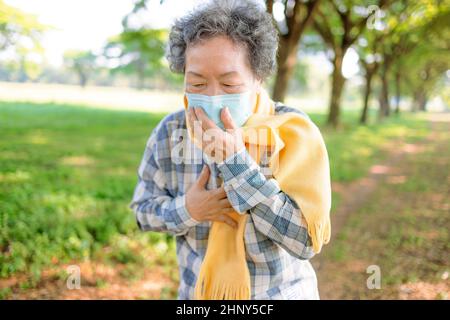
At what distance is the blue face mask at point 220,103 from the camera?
1.42m

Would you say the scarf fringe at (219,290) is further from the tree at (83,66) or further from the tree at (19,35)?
the tree at (83,66)

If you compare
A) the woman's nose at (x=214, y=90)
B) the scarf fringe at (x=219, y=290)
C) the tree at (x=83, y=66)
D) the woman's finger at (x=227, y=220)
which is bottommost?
the scarf fringe at (x=219, y=290)

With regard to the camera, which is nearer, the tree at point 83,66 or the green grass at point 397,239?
the green grass at point 397,239

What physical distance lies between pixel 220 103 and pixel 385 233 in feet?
14.5

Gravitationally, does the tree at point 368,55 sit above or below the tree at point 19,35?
above

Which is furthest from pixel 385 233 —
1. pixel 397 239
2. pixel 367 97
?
pixel 367 97

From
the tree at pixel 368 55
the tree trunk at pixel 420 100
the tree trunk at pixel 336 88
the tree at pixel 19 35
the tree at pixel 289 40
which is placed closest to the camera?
the tree at pixel 19 35

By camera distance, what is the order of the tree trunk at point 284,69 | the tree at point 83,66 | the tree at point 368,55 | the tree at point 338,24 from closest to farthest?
the tree trunk at point 284,69, the tree at point 338,24, the tree at point 368,55, the tree at point 83,66

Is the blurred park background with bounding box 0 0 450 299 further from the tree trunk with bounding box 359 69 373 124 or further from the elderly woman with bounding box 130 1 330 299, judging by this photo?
the tree trunk with bounding box 359 69 373 124

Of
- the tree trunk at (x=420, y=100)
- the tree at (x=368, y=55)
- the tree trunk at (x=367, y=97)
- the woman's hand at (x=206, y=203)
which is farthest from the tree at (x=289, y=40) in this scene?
the tree trunk at (x=420, y=100)

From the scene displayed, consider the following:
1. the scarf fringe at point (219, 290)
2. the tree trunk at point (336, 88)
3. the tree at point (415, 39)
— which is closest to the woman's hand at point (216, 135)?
the scarf fringe at point (219, 290)

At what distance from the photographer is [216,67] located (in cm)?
138

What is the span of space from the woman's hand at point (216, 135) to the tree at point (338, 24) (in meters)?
12.4
